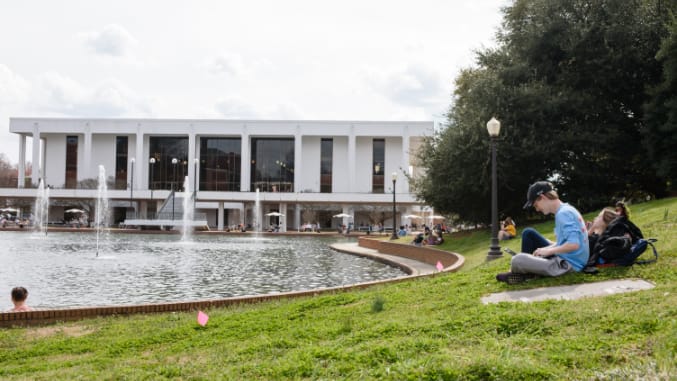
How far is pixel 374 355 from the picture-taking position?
4637 mm

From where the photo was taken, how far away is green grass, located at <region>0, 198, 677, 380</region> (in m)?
4.10

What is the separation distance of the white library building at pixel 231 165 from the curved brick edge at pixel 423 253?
42.4 metres

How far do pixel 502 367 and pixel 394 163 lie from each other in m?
70.0

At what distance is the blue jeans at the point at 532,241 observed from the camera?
24.2 feet

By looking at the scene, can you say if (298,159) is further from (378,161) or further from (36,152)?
(36,152)

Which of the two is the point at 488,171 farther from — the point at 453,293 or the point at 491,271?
the point at 453,293

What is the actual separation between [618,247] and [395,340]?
376 centimetres

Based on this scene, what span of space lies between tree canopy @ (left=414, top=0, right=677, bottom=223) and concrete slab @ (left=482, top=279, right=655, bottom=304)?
16.1m

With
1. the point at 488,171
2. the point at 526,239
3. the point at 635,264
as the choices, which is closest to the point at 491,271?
the point at 526,239

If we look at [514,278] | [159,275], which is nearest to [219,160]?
[159,275]

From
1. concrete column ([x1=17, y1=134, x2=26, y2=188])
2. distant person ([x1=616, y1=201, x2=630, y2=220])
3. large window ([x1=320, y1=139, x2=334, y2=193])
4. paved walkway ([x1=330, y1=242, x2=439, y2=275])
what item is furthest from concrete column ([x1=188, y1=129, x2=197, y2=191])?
distant person ([x1=616, y1=201, x2=630, y2=220])

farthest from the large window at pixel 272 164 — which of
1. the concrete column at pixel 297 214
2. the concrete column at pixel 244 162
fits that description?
the concrete column at pixel 297 214

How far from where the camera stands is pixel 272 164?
75.7 meters

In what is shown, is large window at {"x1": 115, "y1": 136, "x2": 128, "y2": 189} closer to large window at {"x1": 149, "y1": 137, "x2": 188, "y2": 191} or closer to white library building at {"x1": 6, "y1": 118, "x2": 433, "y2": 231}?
white library building at {"x1": 6, "y1": 118, "x2": 433, "y2": 231}
